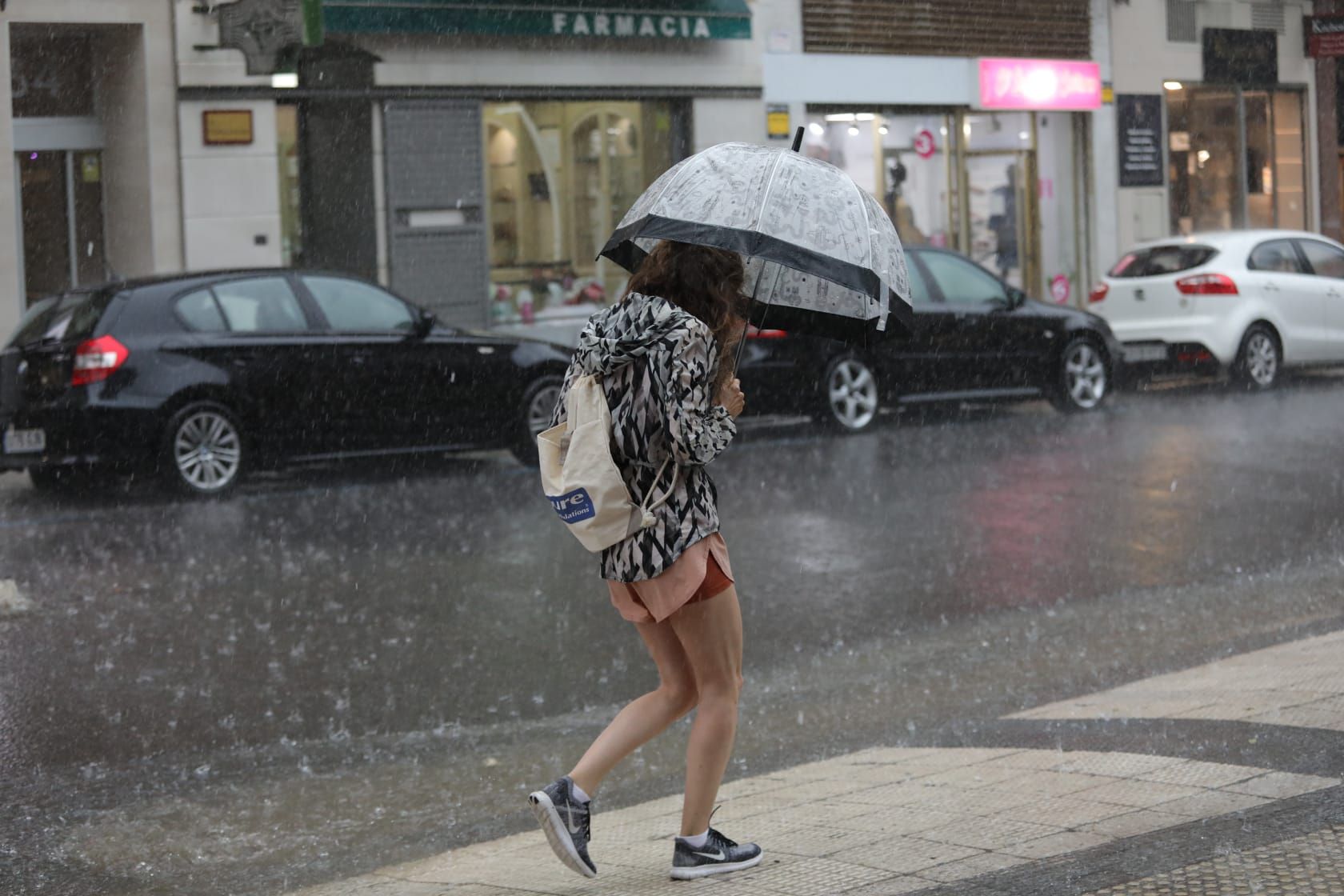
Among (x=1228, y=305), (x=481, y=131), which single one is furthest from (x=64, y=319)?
(x=1228, y=305)

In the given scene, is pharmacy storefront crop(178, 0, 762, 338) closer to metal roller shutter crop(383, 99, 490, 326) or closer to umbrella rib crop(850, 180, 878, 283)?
metal roller shutter crop(383, 99, 490, 326)

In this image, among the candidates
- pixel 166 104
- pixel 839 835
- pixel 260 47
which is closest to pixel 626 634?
pixel 839 835

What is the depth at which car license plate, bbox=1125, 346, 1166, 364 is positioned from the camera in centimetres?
1884

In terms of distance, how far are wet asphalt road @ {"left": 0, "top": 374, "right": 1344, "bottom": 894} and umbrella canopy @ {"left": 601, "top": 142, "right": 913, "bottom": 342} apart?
6.31 ft

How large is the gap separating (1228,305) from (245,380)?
1045cm

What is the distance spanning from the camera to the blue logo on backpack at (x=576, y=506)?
4.17 m

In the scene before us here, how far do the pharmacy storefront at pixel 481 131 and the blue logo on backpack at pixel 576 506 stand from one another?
45.7ft

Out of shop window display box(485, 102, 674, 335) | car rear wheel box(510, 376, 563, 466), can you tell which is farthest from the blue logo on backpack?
shop window display box(485, 102, 674, 335)

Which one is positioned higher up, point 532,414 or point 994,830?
point 532,414

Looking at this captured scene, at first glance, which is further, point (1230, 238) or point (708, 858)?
point (1230, 238)

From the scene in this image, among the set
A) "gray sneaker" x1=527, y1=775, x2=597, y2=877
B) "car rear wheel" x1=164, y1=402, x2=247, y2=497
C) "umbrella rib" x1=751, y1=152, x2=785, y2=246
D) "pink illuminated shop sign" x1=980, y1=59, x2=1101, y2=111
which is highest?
"pink illuminated shop sign" x1=980, y1=59, x2=1101, y2=111

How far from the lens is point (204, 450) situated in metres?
12.6

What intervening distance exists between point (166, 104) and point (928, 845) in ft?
49.7

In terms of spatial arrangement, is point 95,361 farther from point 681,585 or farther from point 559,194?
point 559,194
